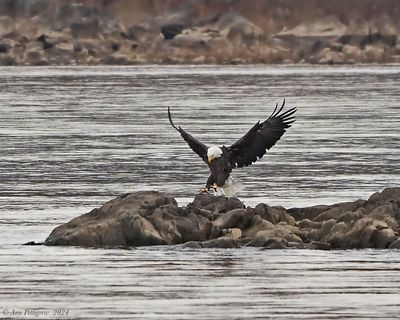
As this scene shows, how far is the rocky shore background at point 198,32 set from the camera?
68375mm

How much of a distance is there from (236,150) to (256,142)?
298mm

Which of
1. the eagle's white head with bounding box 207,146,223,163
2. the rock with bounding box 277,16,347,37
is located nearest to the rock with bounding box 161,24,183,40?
the rock with bounding box 277,16,347,37

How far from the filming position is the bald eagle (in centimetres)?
1541

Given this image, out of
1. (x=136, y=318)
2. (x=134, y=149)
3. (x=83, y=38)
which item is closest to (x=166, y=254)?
(x=136, y=318)

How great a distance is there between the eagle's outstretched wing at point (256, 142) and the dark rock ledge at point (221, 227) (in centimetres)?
93

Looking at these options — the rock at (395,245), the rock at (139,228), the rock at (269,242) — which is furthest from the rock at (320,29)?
the rock at (395,245)

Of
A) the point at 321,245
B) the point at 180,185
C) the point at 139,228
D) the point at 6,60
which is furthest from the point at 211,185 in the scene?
the point at 6,60

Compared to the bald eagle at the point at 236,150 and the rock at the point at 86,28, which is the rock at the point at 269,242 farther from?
the rock at the point at 86,28

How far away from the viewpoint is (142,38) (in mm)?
71688

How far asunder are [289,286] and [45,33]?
5965 centimetres

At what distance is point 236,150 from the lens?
615 inches

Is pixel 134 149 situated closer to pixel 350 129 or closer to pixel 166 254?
pixel 350 129

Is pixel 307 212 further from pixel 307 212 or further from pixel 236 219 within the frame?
pixel 236 219

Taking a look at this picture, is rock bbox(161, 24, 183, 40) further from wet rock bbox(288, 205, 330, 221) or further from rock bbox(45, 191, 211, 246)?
rock bbox(45, 191, 211, 246)
